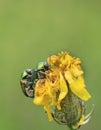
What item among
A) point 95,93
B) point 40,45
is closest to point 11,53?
point 40,45

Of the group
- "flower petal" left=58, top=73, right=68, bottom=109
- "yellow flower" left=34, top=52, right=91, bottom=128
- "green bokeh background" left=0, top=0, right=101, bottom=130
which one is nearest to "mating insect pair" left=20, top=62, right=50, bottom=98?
"yellow flower" left=34, top=52, right=91, bottom=128

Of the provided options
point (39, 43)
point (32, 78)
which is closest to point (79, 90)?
point (32, 78)

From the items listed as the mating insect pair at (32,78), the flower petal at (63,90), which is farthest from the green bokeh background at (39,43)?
the flower petal at (63,90)

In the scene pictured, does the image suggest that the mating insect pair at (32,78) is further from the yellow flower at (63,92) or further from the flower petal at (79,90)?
the flower petal at (79,90)

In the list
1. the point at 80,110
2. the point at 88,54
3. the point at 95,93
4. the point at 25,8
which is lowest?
the point at 80,110

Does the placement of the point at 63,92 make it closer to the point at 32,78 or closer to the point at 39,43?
the point at 32,78

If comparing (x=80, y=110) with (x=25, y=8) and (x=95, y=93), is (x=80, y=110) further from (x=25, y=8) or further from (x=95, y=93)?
(x=25, y=8)

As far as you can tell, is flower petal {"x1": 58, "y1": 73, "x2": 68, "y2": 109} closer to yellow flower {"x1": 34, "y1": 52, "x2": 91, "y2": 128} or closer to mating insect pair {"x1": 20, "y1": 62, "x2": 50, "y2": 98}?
Result: yellow flower {"x1": 34, "y1": 52, "x2": 91, "y2": 128}
